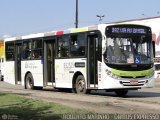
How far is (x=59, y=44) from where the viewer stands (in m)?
25.2

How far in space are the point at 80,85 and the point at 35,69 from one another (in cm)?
458

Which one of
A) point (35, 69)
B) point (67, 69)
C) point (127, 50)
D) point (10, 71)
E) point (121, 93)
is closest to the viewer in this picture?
point (127, 50)

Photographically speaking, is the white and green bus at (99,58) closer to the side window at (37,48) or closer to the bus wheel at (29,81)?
the side window at (37,48)

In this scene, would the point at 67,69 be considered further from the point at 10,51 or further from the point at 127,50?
the point at 10,51

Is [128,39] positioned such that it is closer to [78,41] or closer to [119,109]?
[78,41]

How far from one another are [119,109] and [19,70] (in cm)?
1476

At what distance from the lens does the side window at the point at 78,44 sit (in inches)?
907

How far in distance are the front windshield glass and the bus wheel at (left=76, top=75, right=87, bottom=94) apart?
2149mm

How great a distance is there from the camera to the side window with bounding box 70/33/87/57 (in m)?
23.0

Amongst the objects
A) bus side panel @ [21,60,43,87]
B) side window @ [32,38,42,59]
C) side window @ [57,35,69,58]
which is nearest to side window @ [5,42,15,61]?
bus side panel @ [21,60,43,87]

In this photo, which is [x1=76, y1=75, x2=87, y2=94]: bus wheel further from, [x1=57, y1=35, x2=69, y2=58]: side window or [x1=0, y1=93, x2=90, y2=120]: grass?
[x1=0, y1=93, x2=90, y2=120]: grass

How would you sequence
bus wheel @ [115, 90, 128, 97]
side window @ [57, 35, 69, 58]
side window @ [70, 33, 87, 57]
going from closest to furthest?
side window @ [70, 33, 87, 57] → bus wheel @ [115, 90, 128, 97] → side window @ [57, 35, 69, 58]

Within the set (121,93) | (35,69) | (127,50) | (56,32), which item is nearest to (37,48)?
(35,69)

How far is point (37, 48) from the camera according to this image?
2725 cm
